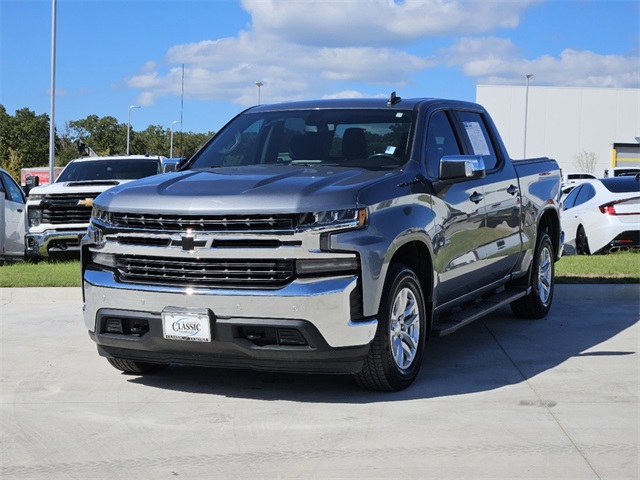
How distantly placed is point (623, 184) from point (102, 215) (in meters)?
11.1

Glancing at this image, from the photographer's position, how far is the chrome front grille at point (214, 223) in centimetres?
552

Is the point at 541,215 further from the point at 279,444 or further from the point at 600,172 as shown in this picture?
the point at 600,172

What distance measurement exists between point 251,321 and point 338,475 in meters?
1.33

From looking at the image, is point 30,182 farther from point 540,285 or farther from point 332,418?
point 332,418

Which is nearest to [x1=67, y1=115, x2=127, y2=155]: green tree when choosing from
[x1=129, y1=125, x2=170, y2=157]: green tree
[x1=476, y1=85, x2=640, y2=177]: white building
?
[x1=129, y1=125, x2=170, y2=157]: green tree

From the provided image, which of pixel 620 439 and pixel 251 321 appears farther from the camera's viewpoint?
pixel 251 321

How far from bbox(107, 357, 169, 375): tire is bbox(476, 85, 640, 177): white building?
6344cm

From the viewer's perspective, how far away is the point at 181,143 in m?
83.9

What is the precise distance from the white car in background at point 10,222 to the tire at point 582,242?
29.8ft

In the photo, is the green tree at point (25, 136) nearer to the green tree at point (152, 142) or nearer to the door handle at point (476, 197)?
the green tree at point (152, 142)

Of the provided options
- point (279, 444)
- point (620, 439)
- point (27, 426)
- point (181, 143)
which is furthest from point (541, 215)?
point (181, 143)

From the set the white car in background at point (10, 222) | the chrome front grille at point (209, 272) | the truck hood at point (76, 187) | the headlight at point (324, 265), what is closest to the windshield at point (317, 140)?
the headlight at point (324, 265)

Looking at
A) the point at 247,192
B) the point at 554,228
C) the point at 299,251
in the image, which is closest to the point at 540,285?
the point at 554,228

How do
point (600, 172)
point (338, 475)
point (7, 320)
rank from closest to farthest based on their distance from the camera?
point (338, 475), point (7, 320), point (600, 172)
